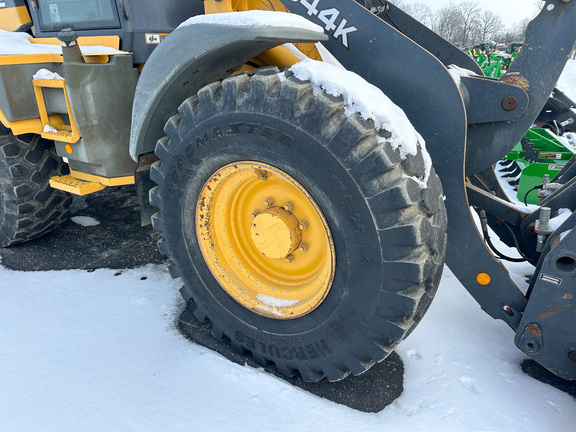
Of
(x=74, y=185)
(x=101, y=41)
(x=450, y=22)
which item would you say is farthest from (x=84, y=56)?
(x=450, y=22)

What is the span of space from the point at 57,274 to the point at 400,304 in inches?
104

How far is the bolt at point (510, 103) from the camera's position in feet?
6.66

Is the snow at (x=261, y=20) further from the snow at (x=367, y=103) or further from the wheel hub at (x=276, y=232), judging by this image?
the wheel hub at (x=276, y=232)

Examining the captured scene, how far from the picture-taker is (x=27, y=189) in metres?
3.38

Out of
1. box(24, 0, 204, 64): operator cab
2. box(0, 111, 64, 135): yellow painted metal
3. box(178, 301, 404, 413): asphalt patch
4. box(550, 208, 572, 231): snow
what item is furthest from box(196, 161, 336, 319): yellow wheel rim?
box(0, 111, 64, 135): yellow painted metal

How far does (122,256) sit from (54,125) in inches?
43.7

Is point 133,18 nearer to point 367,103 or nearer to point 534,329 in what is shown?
point 367,103

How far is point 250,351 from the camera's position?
236 cm

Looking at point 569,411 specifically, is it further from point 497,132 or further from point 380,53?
point 380,53

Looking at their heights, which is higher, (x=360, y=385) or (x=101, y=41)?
(x=101, y=41)

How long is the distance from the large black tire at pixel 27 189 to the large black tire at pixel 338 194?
181cm

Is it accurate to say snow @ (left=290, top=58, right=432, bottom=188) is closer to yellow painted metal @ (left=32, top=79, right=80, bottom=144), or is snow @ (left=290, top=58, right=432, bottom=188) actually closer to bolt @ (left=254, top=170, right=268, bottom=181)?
bolt @ (left=254, top=170, right=268, bottom=181)

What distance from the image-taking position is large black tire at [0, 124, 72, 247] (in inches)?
129

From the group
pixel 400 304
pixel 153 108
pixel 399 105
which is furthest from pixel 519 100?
pixel 153 108
